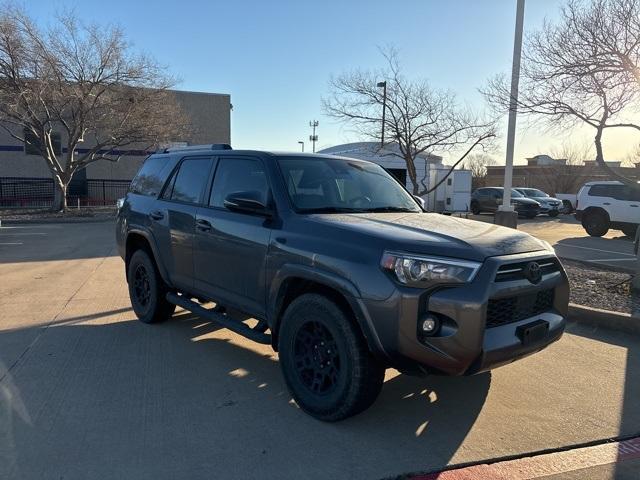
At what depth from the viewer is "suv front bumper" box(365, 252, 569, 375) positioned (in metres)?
2.94

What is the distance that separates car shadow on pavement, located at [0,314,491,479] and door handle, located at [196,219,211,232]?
1212mm

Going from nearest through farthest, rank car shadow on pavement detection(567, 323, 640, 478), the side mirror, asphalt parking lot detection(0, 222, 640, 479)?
asphalt parking lot detection(0, 222, 640, 479)
car shadow on pavement detection(567, 323, 640, 478)
the side mirror

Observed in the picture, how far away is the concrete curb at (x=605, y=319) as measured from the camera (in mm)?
5668

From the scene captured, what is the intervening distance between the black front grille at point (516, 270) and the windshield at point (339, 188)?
132 cm

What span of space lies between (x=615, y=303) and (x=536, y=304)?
12.6 feet

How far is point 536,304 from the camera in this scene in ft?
11.3

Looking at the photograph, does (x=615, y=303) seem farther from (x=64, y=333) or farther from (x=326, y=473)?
(x=64, y=333)

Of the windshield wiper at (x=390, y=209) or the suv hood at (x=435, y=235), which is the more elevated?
the windshield wiper at (x=390, y=209)

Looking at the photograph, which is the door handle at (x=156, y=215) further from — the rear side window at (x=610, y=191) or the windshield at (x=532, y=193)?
the windshield at (x=532, y=193)

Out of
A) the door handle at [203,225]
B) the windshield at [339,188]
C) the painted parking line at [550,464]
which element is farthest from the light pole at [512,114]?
the painted parking line at [550,464]

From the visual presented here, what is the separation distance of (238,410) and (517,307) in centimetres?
209

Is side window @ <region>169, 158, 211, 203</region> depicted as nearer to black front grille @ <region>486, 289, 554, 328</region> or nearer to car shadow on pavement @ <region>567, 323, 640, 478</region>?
black front grille @ <region>486, 289, 554, 328</region>

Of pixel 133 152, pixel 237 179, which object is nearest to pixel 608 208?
pixel 237 179

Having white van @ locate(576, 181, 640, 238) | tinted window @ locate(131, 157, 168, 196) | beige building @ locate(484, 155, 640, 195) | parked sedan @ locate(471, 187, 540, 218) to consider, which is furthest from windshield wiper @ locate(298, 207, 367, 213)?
beige building @ locate(484, 155, 640, 195)
